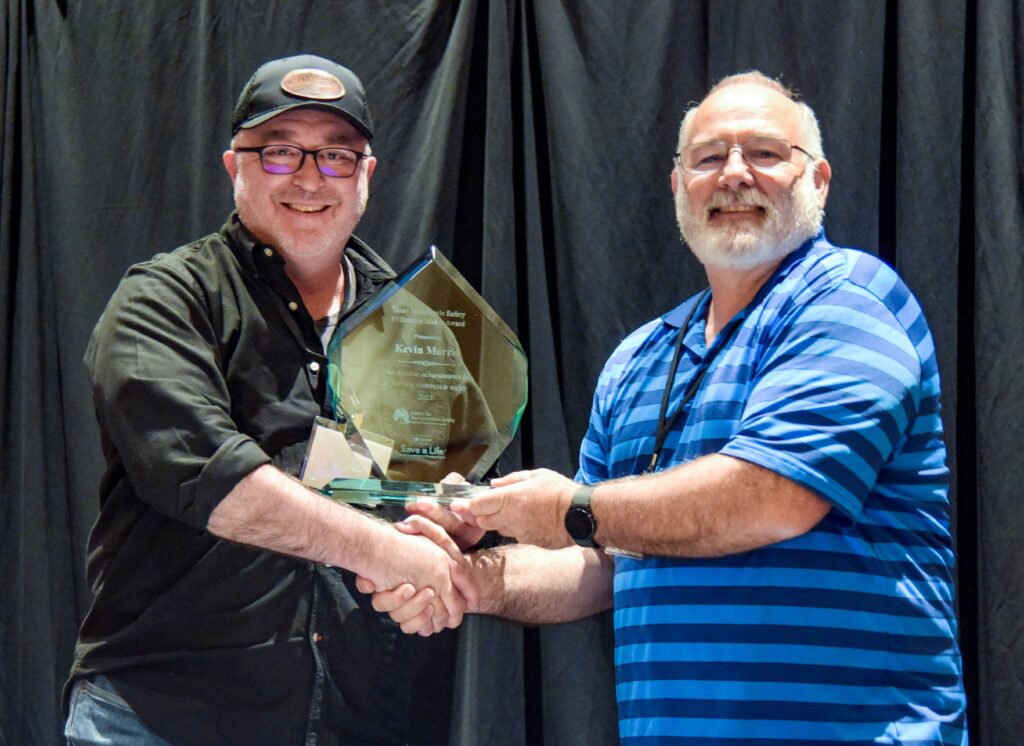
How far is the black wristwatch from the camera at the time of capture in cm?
180

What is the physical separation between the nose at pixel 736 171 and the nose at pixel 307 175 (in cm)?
74

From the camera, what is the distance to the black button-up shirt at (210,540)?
1.79 meters

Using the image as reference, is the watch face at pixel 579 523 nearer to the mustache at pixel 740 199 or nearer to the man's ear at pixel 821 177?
the mustache at pixel 740 199

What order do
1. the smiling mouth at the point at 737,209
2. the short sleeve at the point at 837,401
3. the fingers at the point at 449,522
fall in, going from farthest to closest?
1. the fingers at the point at 449,522
2. the smiling mouth at the point at 737,209
3. the short sleeve at the point at 837,401

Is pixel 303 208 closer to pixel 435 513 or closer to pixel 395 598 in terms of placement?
pixel 435 513

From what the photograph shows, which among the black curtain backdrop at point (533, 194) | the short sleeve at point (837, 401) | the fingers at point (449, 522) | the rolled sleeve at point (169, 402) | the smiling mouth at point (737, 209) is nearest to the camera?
the short sleeve at point (837, 401)

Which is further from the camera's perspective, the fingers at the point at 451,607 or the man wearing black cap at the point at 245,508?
the fingers at the point at 451,607

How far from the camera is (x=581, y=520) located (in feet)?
5.92

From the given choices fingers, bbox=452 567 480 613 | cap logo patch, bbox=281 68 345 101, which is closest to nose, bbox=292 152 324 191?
cap logo patch, bbox=281 68 345 101

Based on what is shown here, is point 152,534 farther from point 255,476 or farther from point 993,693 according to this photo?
point 993,693

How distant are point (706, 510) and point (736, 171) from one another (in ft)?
2.18

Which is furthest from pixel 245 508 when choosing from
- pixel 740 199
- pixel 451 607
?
pixel 740 199

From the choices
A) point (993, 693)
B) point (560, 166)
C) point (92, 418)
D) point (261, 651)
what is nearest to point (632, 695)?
point (261, 651)

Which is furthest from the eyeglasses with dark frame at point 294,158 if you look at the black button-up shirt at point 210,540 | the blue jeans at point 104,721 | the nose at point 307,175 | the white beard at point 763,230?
the blue jeans at point 104,721
